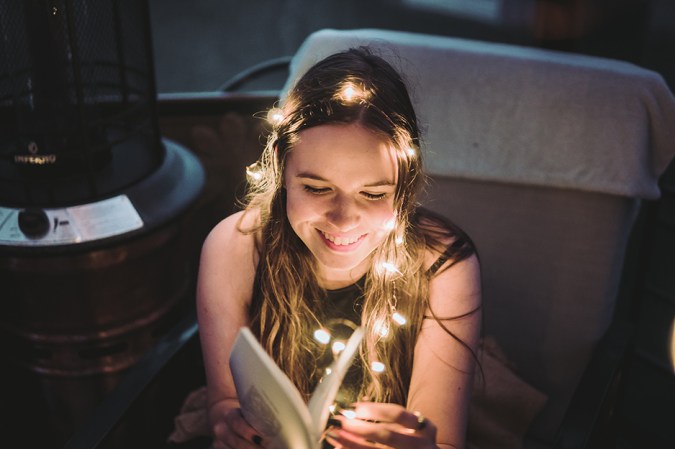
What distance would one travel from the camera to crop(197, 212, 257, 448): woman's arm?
1.18 metres

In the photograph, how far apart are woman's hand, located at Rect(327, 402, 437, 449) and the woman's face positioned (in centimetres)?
25

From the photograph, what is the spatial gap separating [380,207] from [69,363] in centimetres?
90

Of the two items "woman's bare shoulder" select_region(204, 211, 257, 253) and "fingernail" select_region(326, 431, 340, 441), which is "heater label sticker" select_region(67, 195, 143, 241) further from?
"fingernail" select_region(326, 431, 340, 441)

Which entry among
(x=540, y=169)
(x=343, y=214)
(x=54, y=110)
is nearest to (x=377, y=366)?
(x=343, y=214)

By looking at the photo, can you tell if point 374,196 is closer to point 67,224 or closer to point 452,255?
point 452,255

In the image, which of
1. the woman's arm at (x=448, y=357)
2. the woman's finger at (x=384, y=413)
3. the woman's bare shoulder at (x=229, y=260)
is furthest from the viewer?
the woman's bare shoulder at (x=229, y=260)

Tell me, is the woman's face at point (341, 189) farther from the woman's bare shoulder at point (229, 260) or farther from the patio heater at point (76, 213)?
the patio heater at point (76, 213)

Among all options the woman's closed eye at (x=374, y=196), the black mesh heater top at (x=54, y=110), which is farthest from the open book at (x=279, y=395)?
the black mesh heater top at (x=54, y=110)

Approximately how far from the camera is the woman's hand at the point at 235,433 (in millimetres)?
968

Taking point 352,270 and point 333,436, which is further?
point 352,270

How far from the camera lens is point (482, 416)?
4.23 feet

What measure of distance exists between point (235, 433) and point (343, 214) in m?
0.38

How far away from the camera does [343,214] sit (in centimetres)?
98

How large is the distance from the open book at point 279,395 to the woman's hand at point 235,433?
0.08 metres
